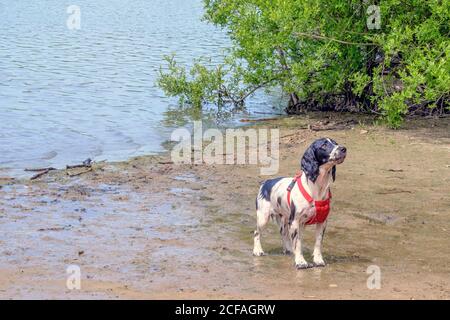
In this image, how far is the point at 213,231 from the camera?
381 inches

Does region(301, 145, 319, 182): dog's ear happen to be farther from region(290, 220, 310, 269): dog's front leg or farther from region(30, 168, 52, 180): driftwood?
region(30, 168, 52, 180): driftwood

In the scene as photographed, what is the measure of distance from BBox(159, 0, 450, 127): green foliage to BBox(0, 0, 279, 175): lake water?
1.43 meters

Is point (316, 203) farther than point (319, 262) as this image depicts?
No

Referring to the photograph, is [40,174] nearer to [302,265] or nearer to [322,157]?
[302,265]

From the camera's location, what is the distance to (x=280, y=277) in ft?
26.3

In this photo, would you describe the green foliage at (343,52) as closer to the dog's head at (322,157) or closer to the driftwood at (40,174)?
the driftwood at (40,174)

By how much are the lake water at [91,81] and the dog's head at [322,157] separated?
238 inches

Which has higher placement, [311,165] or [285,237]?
[311,165]

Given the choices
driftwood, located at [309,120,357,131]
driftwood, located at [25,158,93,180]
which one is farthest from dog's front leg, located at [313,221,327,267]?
driftwood, located at [309,120,357,131]

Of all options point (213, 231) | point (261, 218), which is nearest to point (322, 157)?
point (261, 218)

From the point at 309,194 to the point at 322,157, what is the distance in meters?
0.36

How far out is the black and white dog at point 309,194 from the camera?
8086 millimetres

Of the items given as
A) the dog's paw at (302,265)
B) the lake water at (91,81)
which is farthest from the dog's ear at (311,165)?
the lake water at (91,81)

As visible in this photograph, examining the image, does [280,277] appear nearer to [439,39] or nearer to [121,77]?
[439,39]
